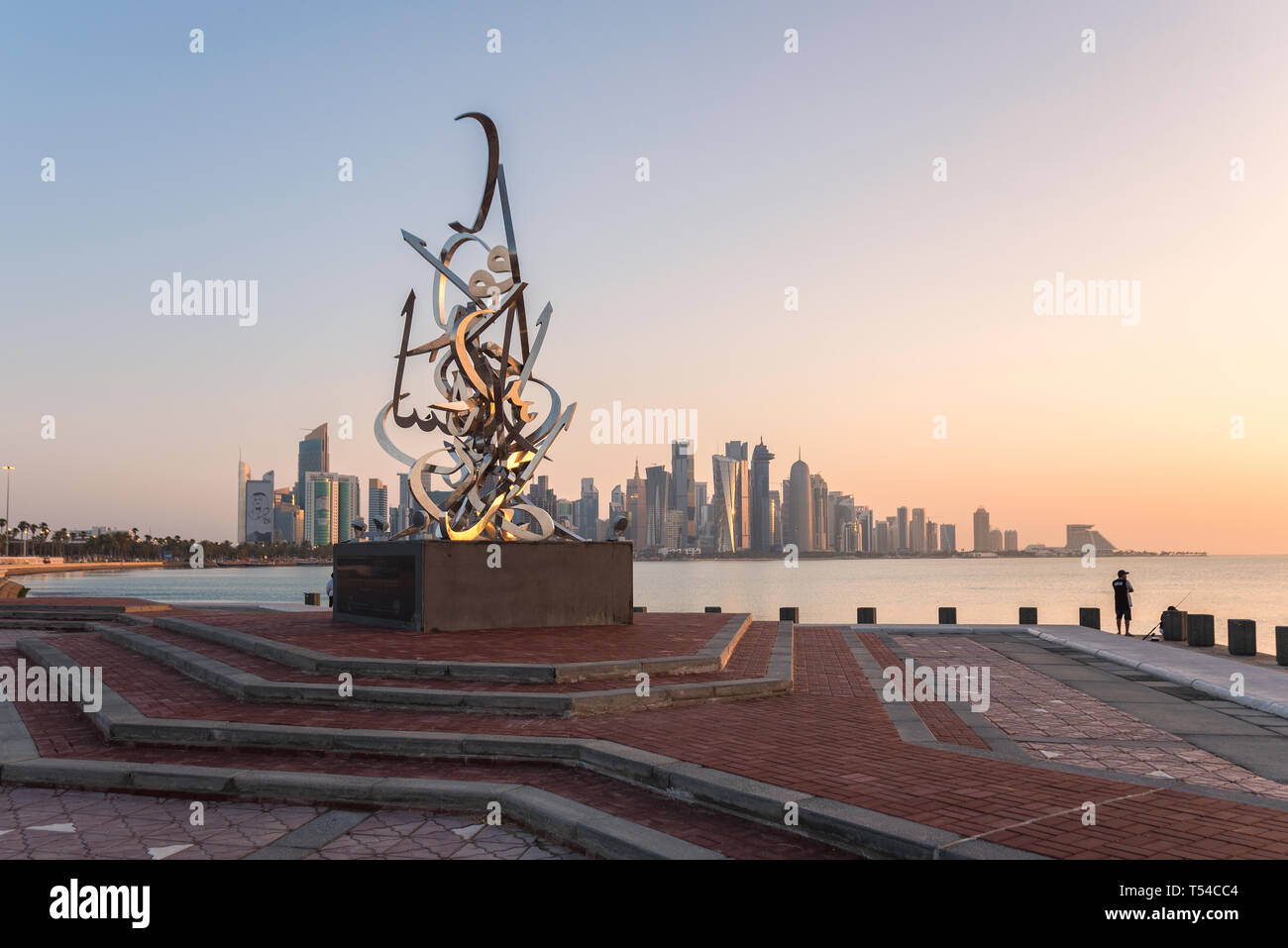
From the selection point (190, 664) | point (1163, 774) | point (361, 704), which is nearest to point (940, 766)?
point (1163, 774)

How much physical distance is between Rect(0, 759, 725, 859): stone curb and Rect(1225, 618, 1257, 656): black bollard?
600 inches

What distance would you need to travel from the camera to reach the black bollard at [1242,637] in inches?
627

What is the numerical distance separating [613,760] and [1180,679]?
9348 millimetres

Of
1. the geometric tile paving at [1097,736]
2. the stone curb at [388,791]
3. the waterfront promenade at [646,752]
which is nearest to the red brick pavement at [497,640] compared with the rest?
the waterfront promenade at [646,752]

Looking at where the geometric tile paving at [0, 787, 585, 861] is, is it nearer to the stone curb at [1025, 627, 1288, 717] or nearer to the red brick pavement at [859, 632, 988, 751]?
the red brick pavement at [859, 632, 988, 751]

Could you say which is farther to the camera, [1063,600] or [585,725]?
[1063,600]

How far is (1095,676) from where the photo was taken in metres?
12.5

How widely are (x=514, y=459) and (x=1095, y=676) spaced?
10.2 meters

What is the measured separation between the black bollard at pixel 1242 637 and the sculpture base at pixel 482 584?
11.4 m

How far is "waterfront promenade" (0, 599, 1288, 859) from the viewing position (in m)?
5.13

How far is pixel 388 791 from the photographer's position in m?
6.16
